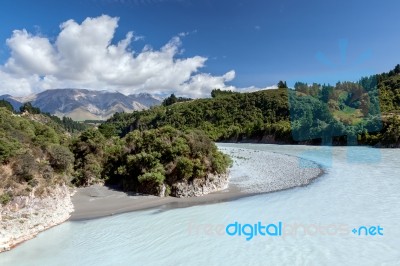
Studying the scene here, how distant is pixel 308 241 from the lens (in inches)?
565

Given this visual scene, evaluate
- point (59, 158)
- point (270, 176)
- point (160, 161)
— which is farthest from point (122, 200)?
point (270, 176)

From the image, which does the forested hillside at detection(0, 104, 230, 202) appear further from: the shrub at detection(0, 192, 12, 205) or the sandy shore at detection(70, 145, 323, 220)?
→ the sandy shore at detection(70, 145, 323, 220)

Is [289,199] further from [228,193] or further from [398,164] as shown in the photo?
[398,164]

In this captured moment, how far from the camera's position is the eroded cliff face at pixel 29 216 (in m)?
15.1

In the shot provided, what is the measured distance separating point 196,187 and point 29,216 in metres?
10.5

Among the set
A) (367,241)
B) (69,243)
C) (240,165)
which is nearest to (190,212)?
(69,243)

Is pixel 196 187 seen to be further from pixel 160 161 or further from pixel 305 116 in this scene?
pixel 305 116

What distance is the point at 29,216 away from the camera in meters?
16.6

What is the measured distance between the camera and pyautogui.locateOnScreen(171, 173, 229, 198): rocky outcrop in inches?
892

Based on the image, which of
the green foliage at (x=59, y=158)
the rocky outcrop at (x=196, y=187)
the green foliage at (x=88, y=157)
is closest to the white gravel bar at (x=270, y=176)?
the rocky outcrop at (x=196, y=187)

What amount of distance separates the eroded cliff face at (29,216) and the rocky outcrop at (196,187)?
700 centimetres

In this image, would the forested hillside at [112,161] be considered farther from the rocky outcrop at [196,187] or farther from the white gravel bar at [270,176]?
the white gravel bar at [270,176]

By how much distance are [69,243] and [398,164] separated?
34.0m

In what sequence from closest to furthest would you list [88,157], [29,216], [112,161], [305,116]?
[29,216]
[112,161]
[88,157]
[305,116]
